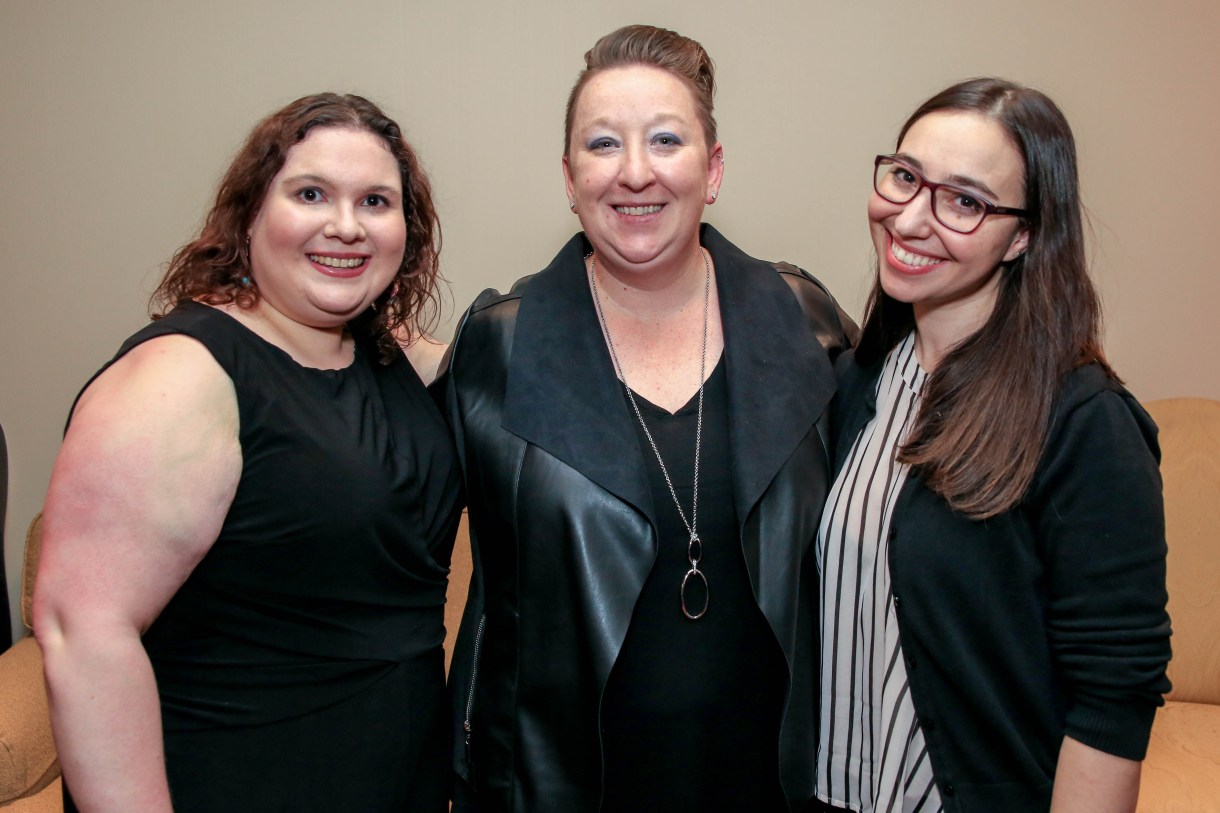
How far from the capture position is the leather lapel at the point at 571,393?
5.13 ft

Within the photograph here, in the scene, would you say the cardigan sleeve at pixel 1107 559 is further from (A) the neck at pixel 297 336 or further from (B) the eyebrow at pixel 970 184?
(A) the neck at pixel 297 336

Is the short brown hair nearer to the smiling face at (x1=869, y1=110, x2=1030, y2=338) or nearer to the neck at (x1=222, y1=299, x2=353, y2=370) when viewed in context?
the smiling face at (x1=869, y1=110, x2=1030, y2=338)

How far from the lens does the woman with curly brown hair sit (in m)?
1.20

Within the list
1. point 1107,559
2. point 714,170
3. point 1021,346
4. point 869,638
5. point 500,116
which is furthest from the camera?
point 500,116

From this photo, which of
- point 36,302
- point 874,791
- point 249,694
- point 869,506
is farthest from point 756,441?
point 36,302

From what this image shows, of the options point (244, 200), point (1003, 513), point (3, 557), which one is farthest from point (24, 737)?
point (1003, 513)

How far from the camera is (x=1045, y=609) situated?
1.40 m

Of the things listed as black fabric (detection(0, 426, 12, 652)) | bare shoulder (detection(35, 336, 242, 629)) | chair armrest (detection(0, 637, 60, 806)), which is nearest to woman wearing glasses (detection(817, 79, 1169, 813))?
bare shoulder (detection(35, 336, 242, 629))

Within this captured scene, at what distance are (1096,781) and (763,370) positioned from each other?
0.79 metres

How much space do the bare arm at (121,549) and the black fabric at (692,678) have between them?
26.6 inches

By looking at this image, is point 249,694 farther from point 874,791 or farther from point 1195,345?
point 1195,345

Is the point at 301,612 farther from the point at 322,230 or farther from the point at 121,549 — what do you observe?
the point at 322,230

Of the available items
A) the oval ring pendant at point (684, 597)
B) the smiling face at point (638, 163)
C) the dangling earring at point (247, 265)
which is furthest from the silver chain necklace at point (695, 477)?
the dangling earring at point (247, 265)

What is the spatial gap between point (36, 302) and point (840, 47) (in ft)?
7.83
